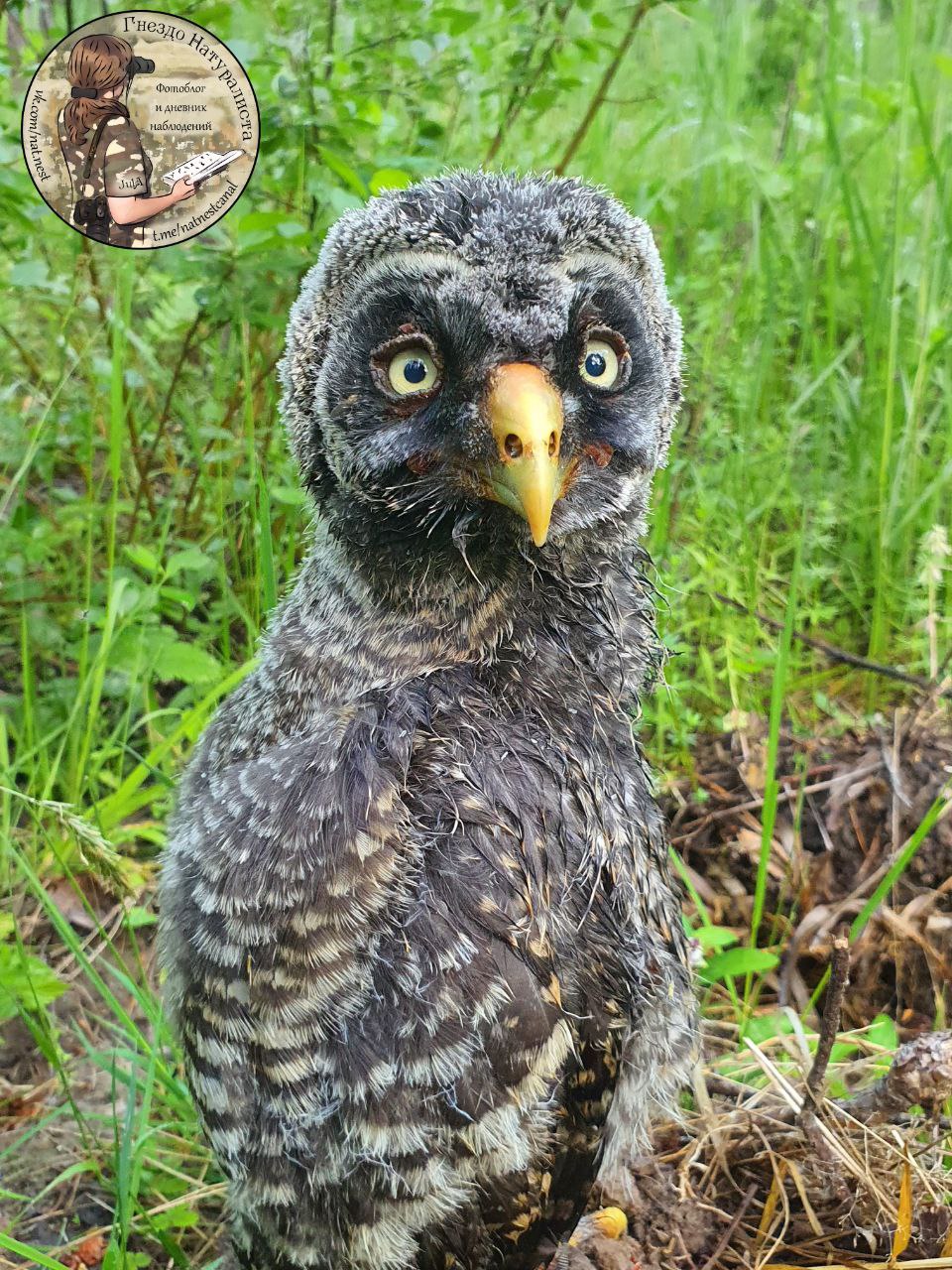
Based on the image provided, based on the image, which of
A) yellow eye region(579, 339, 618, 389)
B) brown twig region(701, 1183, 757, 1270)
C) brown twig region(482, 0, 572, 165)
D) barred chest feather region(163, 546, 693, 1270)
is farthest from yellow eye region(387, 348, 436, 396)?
brown twig region(482, 0, 572, 165)

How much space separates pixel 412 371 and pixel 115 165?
111 centimetres

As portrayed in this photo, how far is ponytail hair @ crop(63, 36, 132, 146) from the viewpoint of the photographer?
2211 millimetres

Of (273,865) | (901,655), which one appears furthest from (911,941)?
(273,865)

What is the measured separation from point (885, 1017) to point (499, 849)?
4.49 feet

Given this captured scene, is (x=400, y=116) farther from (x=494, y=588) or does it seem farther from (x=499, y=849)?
(x=499, y=849)

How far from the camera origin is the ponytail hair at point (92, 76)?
2.21 metres

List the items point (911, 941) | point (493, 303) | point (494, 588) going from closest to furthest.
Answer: point (493, 303), point (494, 588), point (911, 941)

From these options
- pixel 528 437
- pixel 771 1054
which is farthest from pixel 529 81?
pixel 771 1054

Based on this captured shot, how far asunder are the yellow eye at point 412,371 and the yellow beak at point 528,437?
0.13 meters

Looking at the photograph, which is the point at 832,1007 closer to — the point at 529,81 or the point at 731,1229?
the point at 731,1229

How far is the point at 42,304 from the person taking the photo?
322 centimetres

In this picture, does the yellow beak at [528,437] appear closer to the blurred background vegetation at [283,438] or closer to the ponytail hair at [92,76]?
the blurred background vegetation at [283,438]

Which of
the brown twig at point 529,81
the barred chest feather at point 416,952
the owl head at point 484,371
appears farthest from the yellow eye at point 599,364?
the brown twig at point 529,81

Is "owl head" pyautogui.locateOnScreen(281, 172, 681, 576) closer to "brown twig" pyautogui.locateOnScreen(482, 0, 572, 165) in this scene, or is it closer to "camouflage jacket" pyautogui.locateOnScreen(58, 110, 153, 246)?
"camouflage jacket" pyautogui.locateOnScreen(58, 110, 153, 246)
